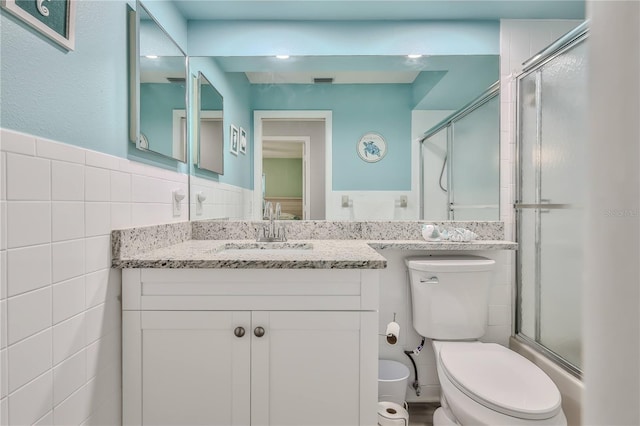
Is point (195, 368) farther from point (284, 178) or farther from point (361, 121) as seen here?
point (361, 121)

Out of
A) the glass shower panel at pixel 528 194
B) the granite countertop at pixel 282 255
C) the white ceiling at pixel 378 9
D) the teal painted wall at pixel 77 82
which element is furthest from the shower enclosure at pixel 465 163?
the teal painted wall at pixel 77 82

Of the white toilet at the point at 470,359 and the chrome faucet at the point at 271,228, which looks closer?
the white toilet at the point at 470,359

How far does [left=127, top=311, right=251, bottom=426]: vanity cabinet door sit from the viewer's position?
1.16 m

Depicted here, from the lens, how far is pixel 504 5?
1.73 meters

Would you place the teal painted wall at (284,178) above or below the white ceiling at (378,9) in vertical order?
below

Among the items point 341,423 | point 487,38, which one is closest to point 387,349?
point 341,423

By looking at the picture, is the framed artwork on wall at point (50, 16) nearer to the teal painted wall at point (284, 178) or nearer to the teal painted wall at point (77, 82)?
the teal painted wall at point (77, 82)

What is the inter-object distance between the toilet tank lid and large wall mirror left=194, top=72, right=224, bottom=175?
1170 mm

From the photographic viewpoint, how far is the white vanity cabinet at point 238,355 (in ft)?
3.82

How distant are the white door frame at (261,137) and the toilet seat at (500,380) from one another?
969 mm

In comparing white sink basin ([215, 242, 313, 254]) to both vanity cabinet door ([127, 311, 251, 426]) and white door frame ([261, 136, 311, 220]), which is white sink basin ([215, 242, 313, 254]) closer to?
white door frame ([261, 136, 311, 220])

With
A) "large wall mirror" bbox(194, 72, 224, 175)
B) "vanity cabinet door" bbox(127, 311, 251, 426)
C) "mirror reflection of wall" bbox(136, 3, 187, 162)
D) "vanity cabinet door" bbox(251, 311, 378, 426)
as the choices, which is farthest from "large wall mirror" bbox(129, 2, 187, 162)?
"vanity cabinet door" bbox(251, 311, 378, 426)

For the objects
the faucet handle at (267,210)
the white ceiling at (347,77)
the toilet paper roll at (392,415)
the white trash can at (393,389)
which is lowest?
the toilet paper roll at (392,415)

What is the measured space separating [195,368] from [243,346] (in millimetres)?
180
